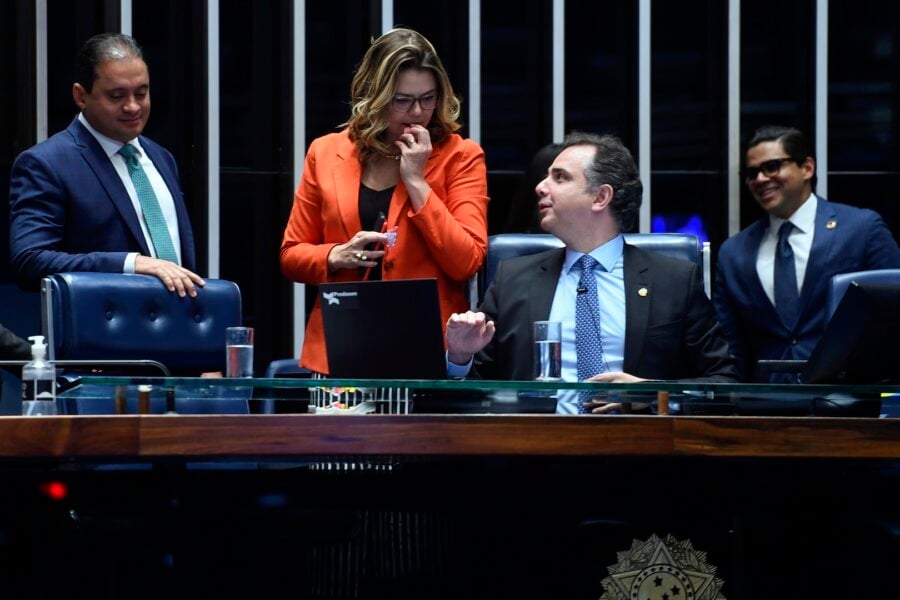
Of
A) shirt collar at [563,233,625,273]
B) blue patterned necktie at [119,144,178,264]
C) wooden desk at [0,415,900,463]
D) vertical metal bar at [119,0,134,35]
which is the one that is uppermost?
vertical metal bar at [119,0,134,35]

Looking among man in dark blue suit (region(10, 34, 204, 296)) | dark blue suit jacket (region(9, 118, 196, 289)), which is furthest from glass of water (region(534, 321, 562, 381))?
dark blue suit jacket (region(9, 118, 196, 289))

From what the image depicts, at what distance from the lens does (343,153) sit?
11.0 ft

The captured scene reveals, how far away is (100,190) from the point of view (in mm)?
3486

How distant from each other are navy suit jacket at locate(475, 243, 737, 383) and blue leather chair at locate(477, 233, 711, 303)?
121 millimetres

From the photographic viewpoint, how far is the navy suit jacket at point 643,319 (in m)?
3.02

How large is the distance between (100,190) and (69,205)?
0.27 feet

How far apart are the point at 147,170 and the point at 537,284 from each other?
1.13 metres

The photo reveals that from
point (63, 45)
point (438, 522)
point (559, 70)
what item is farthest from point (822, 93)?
point (438, 522)

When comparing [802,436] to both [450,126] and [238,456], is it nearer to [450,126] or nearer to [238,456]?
[238,456]

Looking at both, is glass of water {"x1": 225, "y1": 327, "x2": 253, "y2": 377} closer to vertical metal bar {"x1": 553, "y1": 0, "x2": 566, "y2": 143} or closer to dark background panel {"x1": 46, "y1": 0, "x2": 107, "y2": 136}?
dark background panel {"x1": 46, "y1": 0, "x2": 107, "y2": 136}

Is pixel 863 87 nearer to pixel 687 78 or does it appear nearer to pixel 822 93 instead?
pixel 822 93

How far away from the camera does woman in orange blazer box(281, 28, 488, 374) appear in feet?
10.5

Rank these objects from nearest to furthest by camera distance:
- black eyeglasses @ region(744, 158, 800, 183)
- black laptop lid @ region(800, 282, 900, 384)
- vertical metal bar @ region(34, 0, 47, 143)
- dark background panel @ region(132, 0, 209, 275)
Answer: black laptop lid @ region(800, 282, 900, 384) < black eyeglasses @ region(744, 158, 800, 183) < vertical metal bar @ region(34, 0, 47, 143) < dark background panel @ region(132, 0, 209, 275)

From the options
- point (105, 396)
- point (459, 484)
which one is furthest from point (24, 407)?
point (459, 484)
